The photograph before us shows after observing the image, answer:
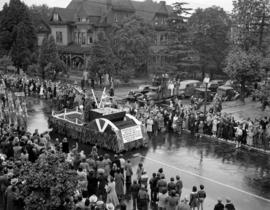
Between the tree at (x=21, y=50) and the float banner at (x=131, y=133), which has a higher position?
the tree at (x=21, y=50)

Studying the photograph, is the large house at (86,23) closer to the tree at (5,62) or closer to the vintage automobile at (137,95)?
the tree at (5,62)

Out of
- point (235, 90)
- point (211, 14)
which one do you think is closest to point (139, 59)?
point (211, 14)

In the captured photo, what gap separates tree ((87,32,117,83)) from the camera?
44.1m

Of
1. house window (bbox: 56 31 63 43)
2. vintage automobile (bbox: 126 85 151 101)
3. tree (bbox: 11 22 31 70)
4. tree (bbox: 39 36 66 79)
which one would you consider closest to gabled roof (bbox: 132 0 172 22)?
house window (bbox: 56 31 63 43)

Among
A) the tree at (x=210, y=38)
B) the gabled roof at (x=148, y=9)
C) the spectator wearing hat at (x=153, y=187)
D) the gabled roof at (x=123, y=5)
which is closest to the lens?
the spectator wearing hat at (x=153, y=187)

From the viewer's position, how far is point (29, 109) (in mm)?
32781

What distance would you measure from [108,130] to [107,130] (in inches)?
3.1

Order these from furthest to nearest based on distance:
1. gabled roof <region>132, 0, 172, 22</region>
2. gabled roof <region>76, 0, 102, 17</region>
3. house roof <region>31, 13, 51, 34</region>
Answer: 1. house roof <region>31, 13, 51, 34</region>
2. gabled roof <region>132, 0, 172, 22</region>
3. gabled roof <region>76, 0, 102, 17</region>

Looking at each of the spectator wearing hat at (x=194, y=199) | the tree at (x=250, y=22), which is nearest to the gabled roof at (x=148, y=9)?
the tree at (x=250, y=22)

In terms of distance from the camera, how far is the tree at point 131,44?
1928 inches

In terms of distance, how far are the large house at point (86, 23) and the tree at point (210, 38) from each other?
6.61 m

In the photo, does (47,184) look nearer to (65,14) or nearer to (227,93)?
(227,93)

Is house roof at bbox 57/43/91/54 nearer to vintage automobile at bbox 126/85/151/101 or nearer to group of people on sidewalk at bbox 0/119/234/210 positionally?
vintage automobile at bbox 126/85/151/101

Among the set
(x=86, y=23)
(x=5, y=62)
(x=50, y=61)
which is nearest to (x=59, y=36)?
(x=86, y=23)
